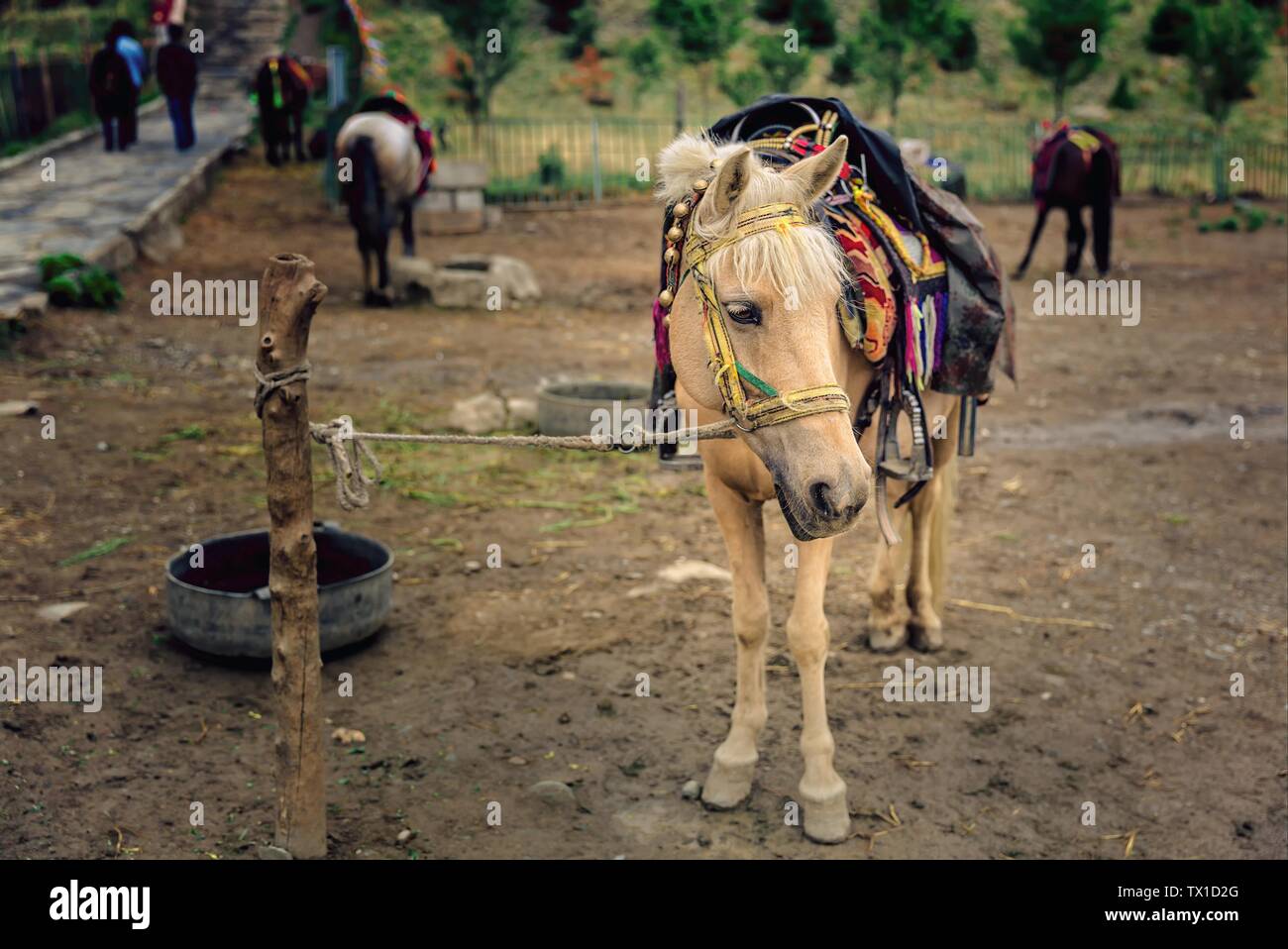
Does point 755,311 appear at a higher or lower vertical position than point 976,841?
higher

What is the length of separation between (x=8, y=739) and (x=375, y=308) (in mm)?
7779

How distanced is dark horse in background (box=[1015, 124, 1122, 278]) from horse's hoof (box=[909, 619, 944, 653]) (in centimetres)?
953

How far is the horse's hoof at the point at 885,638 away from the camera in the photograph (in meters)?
5.04

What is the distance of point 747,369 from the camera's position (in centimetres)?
294

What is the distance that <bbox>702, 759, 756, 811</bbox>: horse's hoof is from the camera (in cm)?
383

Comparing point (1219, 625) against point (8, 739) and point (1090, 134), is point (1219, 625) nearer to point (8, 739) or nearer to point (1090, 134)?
point (8, 739)

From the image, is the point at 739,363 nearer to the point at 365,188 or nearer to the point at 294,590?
the point at 294,590

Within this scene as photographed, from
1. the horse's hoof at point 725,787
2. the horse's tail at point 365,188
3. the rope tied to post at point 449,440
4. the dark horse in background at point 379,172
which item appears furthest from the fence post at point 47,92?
the horse's hoof at point 725,787

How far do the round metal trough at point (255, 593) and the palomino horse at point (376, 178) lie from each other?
6.67m

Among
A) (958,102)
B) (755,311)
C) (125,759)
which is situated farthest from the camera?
→ (958,102)

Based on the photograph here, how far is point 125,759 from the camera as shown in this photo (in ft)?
13.0

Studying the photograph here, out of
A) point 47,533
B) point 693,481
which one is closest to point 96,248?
point 47,533

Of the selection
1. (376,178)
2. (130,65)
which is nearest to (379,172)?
(376,178)

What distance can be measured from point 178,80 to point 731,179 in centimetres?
1570
